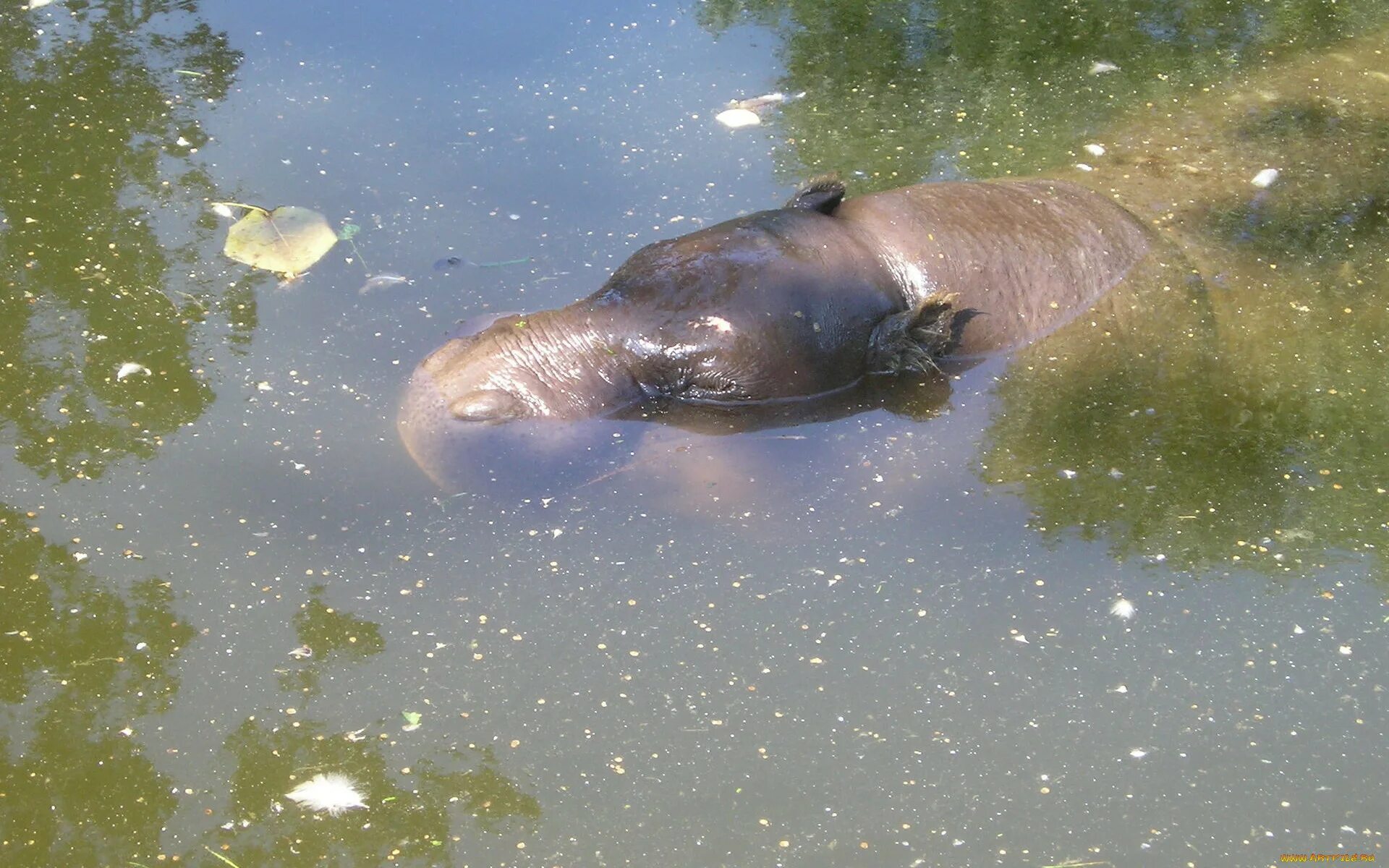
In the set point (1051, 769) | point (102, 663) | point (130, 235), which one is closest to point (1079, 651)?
point (1051, 769)

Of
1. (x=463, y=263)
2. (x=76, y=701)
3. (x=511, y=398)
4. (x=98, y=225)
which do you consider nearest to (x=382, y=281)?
(x=463, y=263)

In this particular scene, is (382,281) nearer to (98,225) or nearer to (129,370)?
(129,370)

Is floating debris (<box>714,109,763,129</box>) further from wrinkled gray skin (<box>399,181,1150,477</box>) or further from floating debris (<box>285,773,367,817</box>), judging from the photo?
floating debris (<box>285,773,367,817</box>)

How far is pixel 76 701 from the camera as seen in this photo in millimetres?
4410

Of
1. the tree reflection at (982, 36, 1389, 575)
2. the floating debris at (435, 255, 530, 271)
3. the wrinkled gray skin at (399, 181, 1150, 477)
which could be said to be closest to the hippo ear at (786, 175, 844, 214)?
the wrinkled gray skin at (399, 181, 1150, 477)

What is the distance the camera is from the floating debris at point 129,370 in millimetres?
5811

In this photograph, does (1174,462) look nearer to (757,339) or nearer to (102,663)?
(757,339)

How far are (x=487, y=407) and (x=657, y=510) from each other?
2.88 ft

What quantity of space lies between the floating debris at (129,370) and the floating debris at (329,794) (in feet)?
8.12

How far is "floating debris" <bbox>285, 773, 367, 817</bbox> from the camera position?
4.12 metres

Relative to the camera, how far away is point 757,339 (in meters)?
5.69

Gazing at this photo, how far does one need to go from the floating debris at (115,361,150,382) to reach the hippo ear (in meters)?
3.05

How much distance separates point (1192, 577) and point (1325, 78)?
4.44 m

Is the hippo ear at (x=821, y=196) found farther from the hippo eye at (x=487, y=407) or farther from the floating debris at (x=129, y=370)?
the floating debris at (x=129, y=370)
